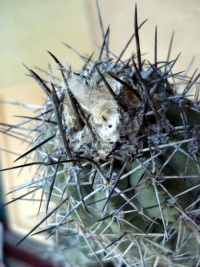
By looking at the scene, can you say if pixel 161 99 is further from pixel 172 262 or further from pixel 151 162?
pixel 172 262

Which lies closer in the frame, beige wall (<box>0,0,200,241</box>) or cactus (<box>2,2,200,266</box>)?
cactus (<box>2,2,200,266</box>)

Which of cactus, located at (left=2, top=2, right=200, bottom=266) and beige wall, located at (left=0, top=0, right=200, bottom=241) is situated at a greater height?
beige wall, located at (left=0, top=0, right=200, bottom=241)

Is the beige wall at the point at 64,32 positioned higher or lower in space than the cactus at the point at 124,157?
higher

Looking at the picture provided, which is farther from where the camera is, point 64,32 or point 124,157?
point 64,32

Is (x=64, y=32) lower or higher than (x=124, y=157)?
higher
